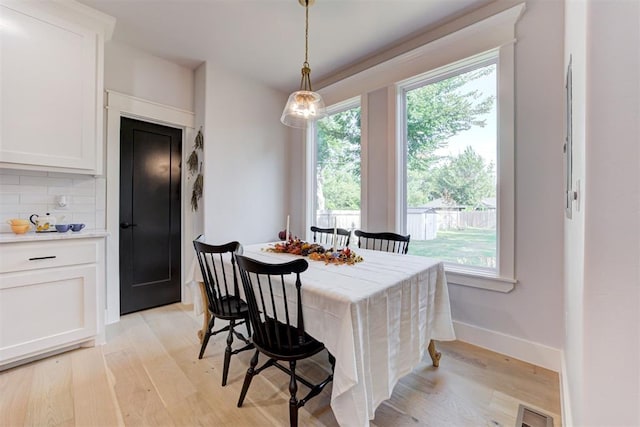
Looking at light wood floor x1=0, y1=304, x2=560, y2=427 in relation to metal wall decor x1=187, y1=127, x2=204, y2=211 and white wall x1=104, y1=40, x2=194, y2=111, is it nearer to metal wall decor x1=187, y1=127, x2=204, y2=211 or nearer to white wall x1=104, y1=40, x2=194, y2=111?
metal wall decor x1=187, y1=127, x2=204, y2=211

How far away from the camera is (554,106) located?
1956mm

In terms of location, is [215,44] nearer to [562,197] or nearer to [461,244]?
[461,244]

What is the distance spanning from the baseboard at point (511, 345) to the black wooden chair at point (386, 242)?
2.69 ft

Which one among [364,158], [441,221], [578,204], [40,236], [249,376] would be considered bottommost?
[249,376]

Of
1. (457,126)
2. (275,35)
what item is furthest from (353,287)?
(275,35)

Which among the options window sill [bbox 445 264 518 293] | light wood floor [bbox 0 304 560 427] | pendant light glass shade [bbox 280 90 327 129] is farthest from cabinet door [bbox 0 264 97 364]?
window sill [bbox 445 264 518 293]

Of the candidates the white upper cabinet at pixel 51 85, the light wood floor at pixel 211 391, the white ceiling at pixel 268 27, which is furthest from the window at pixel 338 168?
the white upper cabinet at pixel 51 85

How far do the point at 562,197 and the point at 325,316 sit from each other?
1909 millimetres

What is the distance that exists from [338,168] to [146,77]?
240 cm

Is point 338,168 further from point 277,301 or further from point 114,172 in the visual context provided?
point 114,172

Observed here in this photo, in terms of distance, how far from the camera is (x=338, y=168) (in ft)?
11.7

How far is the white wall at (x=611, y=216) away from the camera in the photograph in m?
0.74

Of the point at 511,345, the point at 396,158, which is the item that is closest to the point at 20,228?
the point at 396,158

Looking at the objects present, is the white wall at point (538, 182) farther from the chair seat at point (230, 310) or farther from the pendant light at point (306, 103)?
Answer: the chair seat at point (230, 310)
